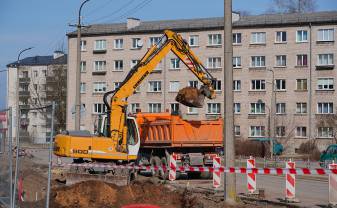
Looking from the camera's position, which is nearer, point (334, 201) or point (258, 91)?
point (334, 201)

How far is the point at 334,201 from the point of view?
15.6 meters

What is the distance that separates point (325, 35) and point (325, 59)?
2839 mm

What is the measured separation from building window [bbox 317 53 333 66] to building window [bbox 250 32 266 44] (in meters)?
7.18

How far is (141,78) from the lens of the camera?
2577cm

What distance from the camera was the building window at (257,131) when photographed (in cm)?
7578

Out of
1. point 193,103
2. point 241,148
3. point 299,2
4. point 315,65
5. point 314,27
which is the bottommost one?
point 241,148

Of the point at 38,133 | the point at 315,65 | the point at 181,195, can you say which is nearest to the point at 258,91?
the point at 315,65

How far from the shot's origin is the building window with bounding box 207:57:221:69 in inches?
3078

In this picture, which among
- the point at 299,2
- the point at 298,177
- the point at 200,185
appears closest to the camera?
the point at 200,185

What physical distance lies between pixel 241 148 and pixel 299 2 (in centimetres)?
3703

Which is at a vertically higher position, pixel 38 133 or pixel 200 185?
pixel 38 133

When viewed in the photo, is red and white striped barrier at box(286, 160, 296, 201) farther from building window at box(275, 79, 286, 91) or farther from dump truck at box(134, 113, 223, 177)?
building window at box(275, 79, 286, 91)

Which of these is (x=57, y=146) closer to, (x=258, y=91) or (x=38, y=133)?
(x=38, y=133)

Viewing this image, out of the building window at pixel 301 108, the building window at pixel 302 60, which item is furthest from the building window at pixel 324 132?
the building window at pixel 302 60
